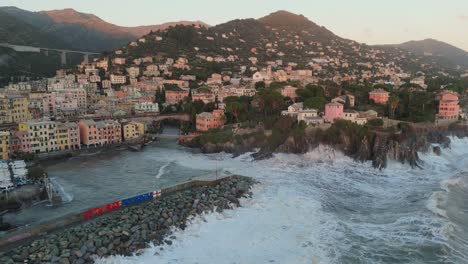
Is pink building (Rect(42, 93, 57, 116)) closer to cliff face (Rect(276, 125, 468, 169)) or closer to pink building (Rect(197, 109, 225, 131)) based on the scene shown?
pink building (Rect(197, 109, 225, 131))

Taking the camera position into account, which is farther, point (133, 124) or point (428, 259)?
point (133, 124)

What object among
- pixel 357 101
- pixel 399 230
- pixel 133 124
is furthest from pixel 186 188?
pixel 357 101

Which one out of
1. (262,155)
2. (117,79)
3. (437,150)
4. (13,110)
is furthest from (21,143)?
(117,79)

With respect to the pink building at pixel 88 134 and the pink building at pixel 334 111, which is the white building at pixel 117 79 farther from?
the pink building at pixel 334 111

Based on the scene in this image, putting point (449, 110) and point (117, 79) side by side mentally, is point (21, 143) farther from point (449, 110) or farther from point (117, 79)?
point (449, 110)

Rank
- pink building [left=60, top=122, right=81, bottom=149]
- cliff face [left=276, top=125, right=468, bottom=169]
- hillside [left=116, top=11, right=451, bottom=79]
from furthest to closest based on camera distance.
Result: hillside [left=116, top=11, right=451, bottom=79], pink building [left=60, top=122, right=81, bottom=149], cliff face [left=276, top=125, right=468, bottom=169]

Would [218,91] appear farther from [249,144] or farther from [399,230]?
[399,230]

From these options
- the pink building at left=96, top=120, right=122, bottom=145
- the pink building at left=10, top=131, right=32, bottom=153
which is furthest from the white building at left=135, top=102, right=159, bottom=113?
the pink building at left=10, top=131, right=32, bottom=153
